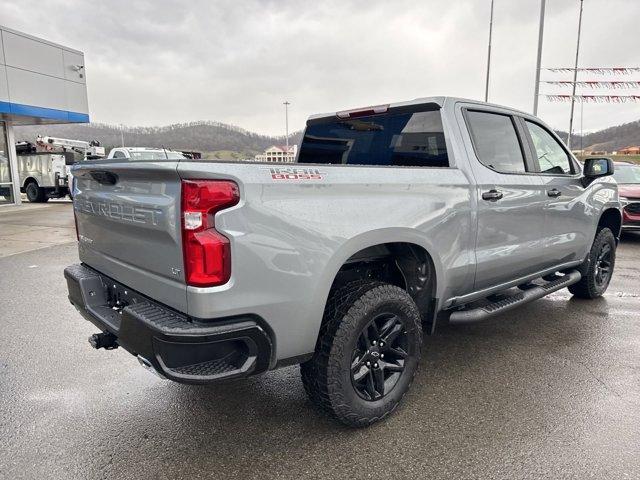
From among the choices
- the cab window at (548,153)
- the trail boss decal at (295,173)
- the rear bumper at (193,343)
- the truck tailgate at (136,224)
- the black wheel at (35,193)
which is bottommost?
the black wheel at (35,193)

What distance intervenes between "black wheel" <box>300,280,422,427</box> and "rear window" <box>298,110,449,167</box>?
1157mm

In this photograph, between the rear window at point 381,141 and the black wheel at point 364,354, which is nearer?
the black wheel at point 364,354

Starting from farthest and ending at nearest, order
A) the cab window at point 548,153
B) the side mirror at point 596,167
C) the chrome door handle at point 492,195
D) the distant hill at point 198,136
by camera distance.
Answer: the distant hill at point 198,136, the side mirror at point 596,167, the cab window at point 548,153, the chrome door handle at point 492,195

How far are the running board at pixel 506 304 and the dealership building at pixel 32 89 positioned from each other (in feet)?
57.9

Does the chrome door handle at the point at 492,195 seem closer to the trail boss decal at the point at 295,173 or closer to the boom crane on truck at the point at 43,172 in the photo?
the trail boss decal at the point at 295,173

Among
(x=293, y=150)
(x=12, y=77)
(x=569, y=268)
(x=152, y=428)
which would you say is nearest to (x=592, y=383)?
(x=569, y=268)

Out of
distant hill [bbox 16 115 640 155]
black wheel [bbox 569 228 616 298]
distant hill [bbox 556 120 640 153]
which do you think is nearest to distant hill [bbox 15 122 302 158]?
distant hill [bbox 16 115 640 155]

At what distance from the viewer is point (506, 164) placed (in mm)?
3551

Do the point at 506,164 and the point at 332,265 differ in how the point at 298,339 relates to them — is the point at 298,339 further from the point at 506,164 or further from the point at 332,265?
the point at 506,164

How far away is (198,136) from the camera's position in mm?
29141

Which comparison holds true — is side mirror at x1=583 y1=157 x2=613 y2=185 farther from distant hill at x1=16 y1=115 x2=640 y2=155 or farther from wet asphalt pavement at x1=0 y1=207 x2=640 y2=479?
distant hill at x1=16 y1=115 x2=640 y2=155

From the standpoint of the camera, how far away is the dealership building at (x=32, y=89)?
1587 cm

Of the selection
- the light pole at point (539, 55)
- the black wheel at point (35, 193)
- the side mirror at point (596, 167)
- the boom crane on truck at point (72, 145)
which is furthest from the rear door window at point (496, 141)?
the boom crane on truck at point (72, 145)

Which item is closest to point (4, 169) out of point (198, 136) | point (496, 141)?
point (198, 136)
